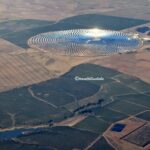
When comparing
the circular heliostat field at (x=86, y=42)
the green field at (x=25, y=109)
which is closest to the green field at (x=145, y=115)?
the green field at (x=25, y=109)

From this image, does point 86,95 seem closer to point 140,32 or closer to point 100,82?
point 100,82

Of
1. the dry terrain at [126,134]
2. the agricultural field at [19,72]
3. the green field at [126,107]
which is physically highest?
the agricultural field at [19,72]

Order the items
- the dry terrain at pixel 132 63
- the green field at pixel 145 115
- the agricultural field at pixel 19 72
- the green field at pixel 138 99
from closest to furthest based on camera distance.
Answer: the green field at pixel 145 115
the green field at pixel 138 99
the agricultural field at pixel 19 72
the dry terrain at pixel 132 63

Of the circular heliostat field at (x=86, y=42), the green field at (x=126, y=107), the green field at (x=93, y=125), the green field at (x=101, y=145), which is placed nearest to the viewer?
the green field at (x=101, y=145)

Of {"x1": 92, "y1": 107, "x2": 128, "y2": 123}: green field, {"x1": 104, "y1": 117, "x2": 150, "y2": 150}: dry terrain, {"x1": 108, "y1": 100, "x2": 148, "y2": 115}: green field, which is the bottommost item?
{"x1": 104, "y1": 117, "x2": 150, "y2": 150}: dry terrain

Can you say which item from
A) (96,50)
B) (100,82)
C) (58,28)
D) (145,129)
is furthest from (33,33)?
(145,129)

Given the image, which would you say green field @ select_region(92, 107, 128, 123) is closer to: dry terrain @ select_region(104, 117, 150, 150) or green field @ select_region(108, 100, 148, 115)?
green field @ select_region(108, 100, 148, 115)

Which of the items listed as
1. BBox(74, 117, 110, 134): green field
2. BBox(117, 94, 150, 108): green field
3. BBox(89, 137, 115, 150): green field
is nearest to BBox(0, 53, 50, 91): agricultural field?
BBox(117, 94, 150, 108): green field

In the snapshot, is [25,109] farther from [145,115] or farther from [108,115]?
[145,115]

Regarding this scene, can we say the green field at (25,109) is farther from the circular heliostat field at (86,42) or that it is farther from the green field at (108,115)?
the circular heliostat field at (86,42)
